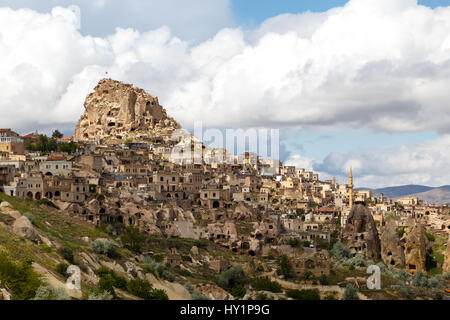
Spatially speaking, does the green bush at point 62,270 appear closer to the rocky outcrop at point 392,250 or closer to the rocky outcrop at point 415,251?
the rocky outcrop at point 392,250

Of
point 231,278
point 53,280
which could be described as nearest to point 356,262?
point 231,278

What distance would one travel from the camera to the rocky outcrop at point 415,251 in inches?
4085

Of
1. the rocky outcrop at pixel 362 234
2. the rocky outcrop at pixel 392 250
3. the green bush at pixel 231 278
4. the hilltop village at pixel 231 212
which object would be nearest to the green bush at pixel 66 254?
the hilltop village at pixel 231 212

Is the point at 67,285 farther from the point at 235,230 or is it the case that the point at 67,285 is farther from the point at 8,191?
the point at 235,230

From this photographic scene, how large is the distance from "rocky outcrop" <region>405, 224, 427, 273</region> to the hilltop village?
0.51 feet

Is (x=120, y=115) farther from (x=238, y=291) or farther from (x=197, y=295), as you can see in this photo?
(x=197, y=295)

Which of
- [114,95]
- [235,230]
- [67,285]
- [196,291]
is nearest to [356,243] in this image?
[235,230]

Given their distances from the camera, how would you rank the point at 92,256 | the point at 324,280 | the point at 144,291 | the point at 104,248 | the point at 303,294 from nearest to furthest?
the point at 144,291, the point at 92,256, the point at 104,248, the point at 303,294, the point at 324,280

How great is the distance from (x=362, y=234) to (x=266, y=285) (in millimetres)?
43813

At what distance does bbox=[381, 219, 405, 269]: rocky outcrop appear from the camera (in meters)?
105

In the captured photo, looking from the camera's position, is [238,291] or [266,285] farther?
[266,285]

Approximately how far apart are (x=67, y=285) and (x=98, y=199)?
39349 mm

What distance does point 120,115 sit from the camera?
17575 centimetres
